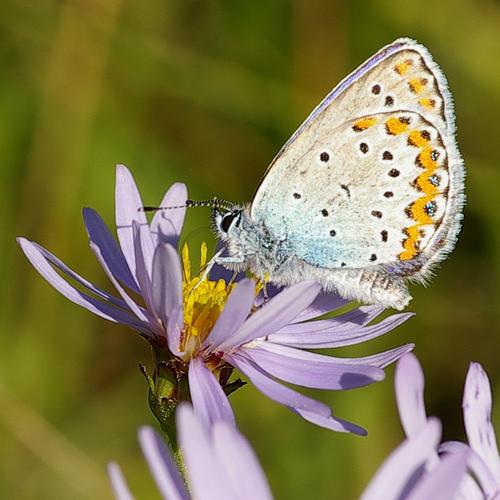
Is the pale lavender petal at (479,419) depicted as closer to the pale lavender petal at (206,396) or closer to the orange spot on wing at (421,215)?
the pale lavender petal at (206,396)

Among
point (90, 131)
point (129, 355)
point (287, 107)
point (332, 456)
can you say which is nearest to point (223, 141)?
point (287, 107)

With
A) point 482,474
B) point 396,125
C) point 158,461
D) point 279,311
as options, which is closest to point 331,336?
point 279,311

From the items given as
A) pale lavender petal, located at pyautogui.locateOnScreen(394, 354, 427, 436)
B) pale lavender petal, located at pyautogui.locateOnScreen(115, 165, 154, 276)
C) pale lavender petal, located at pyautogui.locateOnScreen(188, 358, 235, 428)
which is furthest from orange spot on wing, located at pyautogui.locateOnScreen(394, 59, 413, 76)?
pale lavender petal, located at pyautogui.locateOnScreen(394, 354, 427, 436)

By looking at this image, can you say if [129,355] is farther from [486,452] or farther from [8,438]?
[486,452]

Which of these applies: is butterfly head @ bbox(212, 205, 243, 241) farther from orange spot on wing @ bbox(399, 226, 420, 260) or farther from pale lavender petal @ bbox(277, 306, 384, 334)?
orange spot on wing @ bbox(399, 226, 420, 260)

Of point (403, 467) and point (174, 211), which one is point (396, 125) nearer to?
point (174, 211)

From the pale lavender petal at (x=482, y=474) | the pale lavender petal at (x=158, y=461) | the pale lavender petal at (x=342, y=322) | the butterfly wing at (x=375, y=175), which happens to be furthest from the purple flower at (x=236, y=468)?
the butterfly wing at (x=375, y=175)

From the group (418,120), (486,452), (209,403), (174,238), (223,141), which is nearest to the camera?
(486,452)

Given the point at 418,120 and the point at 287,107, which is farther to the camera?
the point at 287,107
